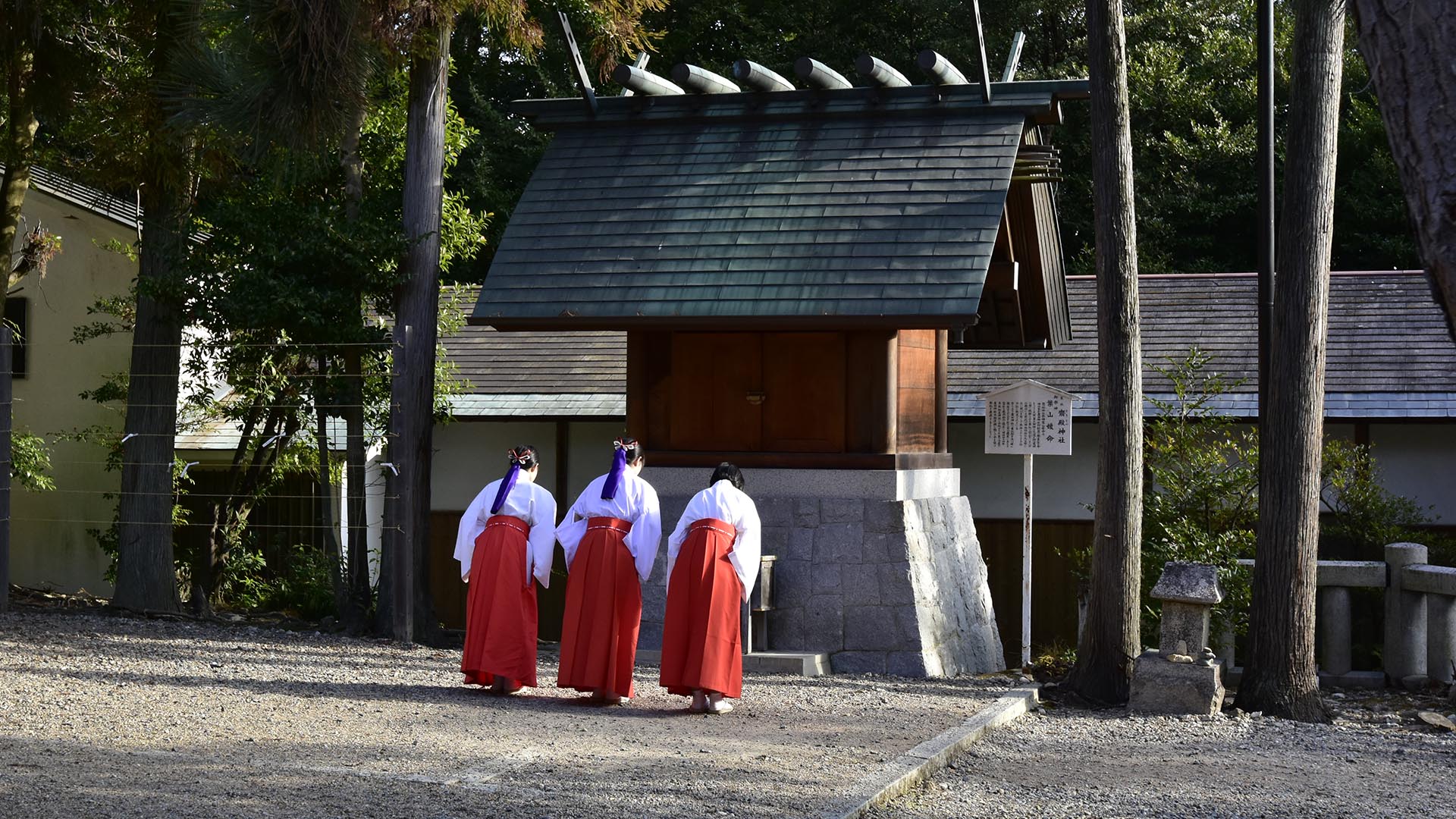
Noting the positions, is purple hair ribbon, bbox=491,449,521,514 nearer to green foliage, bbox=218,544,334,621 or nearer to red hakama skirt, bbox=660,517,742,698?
→ red hakama skirt, bbox=660,517,742,698

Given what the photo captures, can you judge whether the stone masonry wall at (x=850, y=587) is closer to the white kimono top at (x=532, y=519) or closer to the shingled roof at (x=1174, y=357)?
the white kimono top at (x=532, y=519)

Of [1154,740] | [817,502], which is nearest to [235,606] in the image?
[817,502]

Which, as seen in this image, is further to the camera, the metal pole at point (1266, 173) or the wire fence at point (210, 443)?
the wire fence at point (210, 443)

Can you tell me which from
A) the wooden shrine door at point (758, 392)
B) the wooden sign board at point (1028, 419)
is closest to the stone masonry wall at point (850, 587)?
the wooden shrine door at point (758, 392)

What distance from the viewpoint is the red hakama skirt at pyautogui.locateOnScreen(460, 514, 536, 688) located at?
8469 mm

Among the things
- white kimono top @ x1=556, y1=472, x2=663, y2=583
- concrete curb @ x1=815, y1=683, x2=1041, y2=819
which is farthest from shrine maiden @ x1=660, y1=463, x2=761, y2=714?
concrete curb @ x1=815, y1=683, x2=1041, y2=819

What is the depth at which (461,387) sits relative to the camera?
48.0 ft

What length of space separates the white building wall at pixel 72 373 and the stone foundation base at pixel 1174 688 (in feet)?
39.7

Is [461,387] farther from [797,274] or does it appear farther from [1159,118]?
[1159,118]

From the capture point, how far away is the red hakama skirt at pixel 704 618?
810 centimetres

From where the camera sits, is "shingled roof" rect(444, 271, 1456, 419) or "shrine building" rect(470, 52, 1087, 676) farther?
"shingled roof" rect(444, 271, 1456, 419)

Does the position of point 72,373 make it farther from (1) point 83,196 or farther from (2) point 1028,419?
(2) point 1028,419

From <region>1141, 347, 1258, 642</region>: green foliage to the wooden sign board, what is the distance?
140 cm

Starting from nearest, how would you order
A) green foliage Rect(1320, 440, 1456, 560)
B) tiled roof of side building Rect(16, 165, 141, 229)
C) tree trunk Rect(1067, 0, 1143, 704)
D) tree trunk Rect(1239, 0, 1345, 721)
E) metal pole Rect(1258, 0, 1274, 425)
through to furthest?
tree trunk Rect(1239, 0, 1345, 721)
metal pole Rect(1258, 0, 1274, 425)
tree trunk Rect(1067, 0, 1143, 704)
green foliage Rect(1320, 440, 1456, 560)
tiled roof of side building Rect(16, 165, 141, 229)
